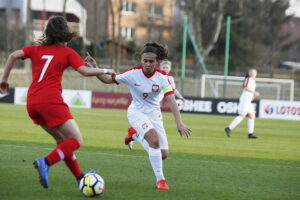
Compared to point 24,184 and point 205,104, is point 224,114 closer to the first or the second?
point 205,104

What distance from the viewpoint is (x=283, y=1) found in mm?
66062

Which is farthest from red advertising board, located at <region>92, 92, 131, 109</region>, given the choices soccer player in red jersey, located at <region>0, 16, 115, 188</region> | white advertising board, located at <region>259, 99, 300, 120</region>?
soccer player in red jersey, located at <region>0, 16, 115, 188</region>

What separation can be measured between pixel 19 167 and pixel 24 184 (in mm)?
1623

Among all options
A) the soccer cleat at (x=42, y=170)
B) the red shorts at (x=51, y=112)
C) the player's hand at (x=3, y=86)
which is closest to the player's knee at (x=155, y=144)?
the red shorts at (x=51, y=112)

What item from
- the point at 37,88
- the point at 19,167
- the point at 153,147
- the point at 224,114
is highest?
the point at 37,88

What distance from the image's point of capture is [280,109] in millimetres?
30688

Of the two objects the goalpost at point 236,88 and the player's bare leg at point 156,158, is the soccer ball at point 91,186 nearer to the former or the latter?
the player's bare leg at point 156,158

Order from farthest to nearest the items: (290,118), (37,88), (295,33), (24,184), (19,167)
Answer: (295,33) → (290,118) → (19,167) → (24,184) → (37,88)

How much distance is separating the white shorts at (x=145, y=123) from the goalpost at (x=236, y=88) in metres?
26.9

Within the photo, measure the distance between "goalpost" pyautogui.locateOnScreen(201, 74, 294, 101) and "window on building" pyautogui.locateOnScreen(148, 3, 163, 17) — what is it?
33.8m

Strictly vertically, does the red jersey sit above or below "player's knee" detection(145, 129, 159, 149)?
above

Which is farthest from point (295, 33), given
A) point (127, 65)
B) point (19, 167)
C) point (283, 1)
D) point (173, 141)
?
point (19, 167)

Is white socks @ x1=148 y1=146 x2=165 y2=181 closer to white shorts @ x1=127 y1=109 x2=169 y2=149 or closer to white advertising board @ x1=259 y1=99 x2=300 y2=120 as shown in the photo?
white shorts @ x1=127 y1=109 x2=169 y2=149

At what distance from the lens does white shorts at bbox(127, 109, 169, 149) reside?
9.12 meters
